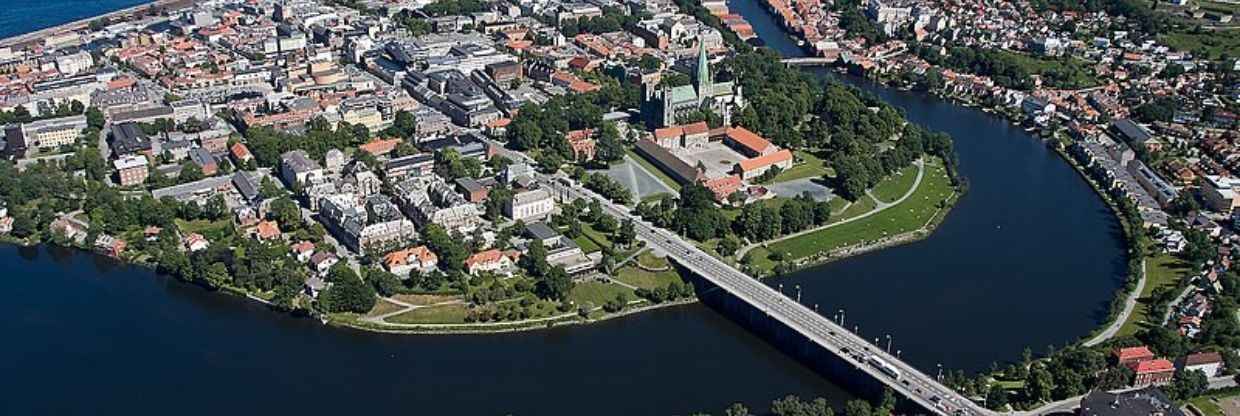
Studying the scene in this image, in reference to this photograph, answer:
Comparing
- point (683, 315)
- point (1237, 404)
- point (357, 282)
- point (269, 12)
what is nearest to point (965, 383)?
point (1237, 404)

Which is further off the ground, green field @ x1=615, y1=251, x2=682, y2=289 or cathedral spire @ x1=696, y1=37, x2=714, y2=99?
cathedral spire @ x1=696, y1=37, x2=714, y2=99

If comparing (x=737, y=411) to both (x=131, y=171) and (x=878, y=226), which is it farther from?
(x=131, y=171)

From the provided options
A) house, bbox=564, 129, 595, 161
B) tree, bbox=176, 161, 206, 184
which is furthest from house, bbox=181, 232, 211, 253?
house, bbox=564, 129, 595, 161

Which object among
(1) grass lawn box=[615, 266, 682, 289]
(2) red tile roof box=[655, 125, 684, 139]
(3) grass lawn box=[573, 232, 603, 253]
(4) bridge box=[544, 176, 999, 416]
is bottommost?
(3) grass lawn box=[573, 232, 603, 253]

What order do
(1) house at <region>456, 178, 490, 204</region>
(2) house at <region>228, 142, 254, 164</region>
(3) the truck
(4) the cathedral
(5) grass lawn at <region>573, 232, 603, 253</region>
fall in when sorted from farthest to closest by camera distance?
(4) the cathedral < (2) house at <region>228, 142, 254, 164</region> < (1) house at <region>456, 178, 490, 204</region> < (5) grass lawn at <region>573, 232, 603, 253</region> < (3) the truck

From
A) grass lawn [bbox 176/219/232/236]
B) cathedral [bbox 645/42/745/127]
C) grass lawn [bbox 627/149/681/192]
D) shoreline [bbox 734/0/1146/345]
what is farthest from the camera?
cathedral [bbox 645/42/745/127]

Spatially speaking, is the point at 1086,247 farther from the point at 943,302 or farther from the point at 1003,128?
the point at 1003,128

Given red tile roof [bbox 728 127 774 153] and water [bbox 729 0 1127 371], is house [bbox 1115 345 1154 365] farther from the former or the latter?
red tile roof [bbox 728 127 774 153]

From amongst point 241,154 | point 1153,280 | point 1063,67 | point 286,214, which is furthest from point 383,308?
point 1063,67
